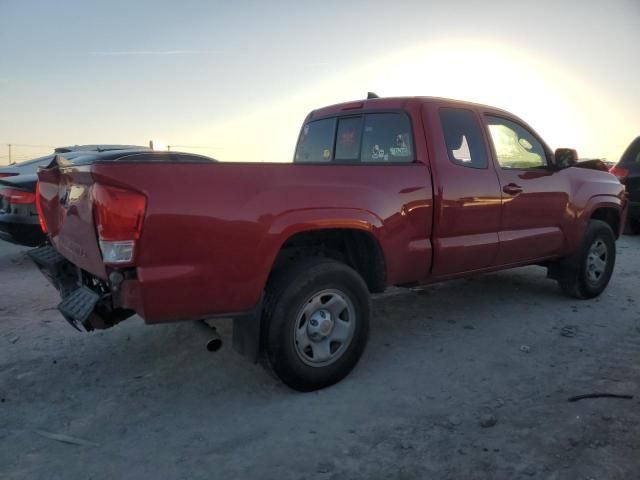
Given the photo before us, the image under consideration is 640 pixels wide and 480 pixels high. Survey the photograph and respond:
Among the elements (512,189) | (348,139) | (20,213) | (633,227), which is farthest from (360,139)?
(633,227)

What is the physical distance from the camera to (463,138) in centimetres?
408

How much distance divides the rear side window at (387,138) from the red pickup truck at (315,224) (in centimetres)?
1

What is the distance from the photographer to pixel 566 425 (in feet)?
8.87

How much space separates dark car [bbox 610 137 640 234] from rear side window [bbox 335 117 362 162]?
21.3 feet

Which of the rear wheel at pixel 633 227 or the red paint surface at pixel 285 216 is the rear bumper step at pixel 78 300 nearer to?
the red paint surface at pixel 285 216

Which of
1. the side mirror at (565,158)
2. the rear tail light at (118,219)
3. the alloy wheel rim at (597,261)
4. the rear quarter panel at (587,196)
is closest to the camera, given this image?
the rear tail light at (118,219)

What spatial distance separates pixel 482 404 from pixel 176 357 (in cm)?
219

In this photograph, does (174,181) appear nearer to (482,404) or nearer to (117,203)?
(117,203)

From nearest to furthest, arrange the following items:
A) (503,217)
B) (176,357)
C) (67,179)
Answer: (67,179), (176,357), (503,217)

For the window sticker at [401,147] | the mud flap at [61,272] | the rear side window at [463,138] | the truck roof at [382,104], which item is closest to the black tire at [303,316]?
the window sticker at [401,147]

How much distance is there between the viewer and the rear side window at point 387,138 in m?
3.81

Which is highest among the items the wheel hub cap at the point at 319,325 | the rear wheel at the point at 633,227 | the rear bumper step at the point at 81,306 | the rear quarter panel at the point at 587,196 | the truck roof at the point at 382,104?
the truck roof at the point at 382,104

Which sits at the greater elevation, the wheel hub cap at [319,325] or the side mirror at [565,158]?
the side mirror at [565,158]

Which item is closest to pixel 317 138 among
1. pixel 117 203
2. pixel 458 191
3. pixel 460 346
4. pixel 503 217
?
pixel 458 191
